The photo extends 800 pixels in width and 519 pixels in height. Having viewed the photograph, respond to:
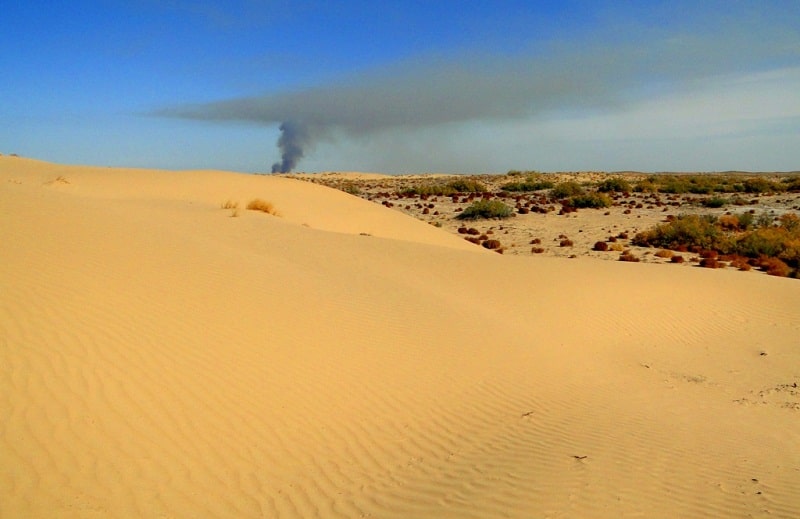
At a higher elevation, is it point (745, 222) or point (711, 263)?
point (745, 222)

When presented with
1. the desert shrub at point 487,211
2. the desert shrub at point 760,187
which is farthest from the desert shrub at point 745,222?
the desert shrub at point 760,187

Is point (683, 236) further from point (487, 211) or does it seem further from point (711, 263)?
point (487, 211)

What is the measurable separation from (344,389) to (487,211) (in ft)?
89.1

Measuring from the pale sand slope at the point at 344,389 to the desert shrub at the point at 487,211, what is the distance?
1954 cm

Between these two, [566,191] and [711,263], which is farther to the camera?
[566,191]

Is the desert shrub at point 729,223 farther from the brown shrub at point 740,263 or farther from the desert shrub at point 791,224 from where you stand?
the brown shrub at point 740,263

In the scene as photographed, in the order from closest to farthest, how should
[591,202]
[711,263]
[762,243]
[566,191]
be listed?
[711,263] → [762,243] → [591,202] → [566,191]

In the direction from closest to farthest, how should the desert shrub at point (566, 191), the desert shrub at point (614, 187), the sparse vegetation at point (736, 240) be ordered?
the sparse vegetation at point (736, 240)
the desert shrub at point (566, 191)
the desert shrub at point (614, 187)

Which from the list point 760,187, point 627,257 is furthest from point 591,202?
point 760,187

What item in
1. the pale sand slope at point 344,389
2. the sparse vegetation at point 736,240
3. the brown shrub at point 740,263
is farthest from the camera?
the sparse vegetation at point 736,240

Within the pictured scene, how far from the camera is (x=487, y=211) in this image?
34188 mm

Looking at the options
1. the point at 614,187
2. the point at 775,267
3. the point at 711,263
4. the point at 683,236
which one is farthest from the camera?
the point at 614,187

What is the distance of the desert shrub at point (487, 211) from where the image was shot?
33.8 metres

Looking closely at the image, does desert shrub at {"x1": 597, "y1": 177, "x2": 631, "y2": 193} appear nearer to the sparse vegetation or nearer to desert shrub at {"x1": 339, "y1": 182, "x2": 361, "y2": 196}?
desert shrub at {"x1": 339, "y1": 182, "x2": 361, "y2": 196}
